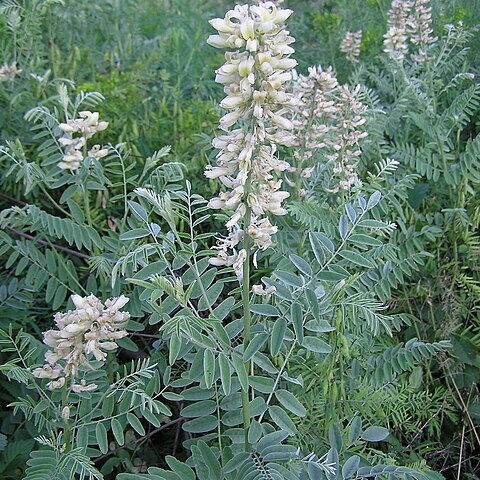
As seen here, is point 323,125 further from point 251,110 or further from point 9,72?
point 9,72

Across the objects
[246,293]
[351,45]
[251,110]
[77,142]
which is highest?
[251,110]

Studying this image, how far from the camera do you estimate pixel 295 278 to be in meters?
1.59

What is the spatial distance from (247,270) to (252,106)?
33 cm

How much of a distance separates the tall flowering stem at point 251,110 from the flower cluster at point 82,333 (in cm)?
26

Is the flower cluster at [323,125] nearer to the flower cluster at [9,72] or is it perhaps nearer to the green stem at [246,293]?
the green stem at [246,293]

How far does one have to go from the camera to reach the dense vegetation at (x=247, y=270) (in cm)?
149

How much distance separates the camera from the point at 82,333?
1.55 m

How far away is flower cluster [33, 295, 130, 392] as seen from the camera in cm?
151

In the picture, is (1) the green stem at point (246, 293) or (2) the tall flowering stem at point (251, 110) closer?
(2) the tall flowering stem at point (251, 110)

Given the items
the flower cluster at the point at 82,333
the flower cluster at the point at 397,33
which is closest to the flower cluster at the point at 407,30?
the flower cluster at the point at 397,33

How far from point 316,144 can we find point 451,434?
101 cm

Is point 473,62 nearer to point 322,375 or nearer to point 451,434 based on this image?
point 451,434

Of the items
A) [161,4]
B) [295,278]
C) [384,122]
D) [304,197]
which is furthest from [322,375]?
[161,4]

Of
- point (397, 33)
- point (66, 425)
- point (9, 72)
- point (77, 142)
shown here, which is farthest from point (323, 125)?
point (9, 72)
